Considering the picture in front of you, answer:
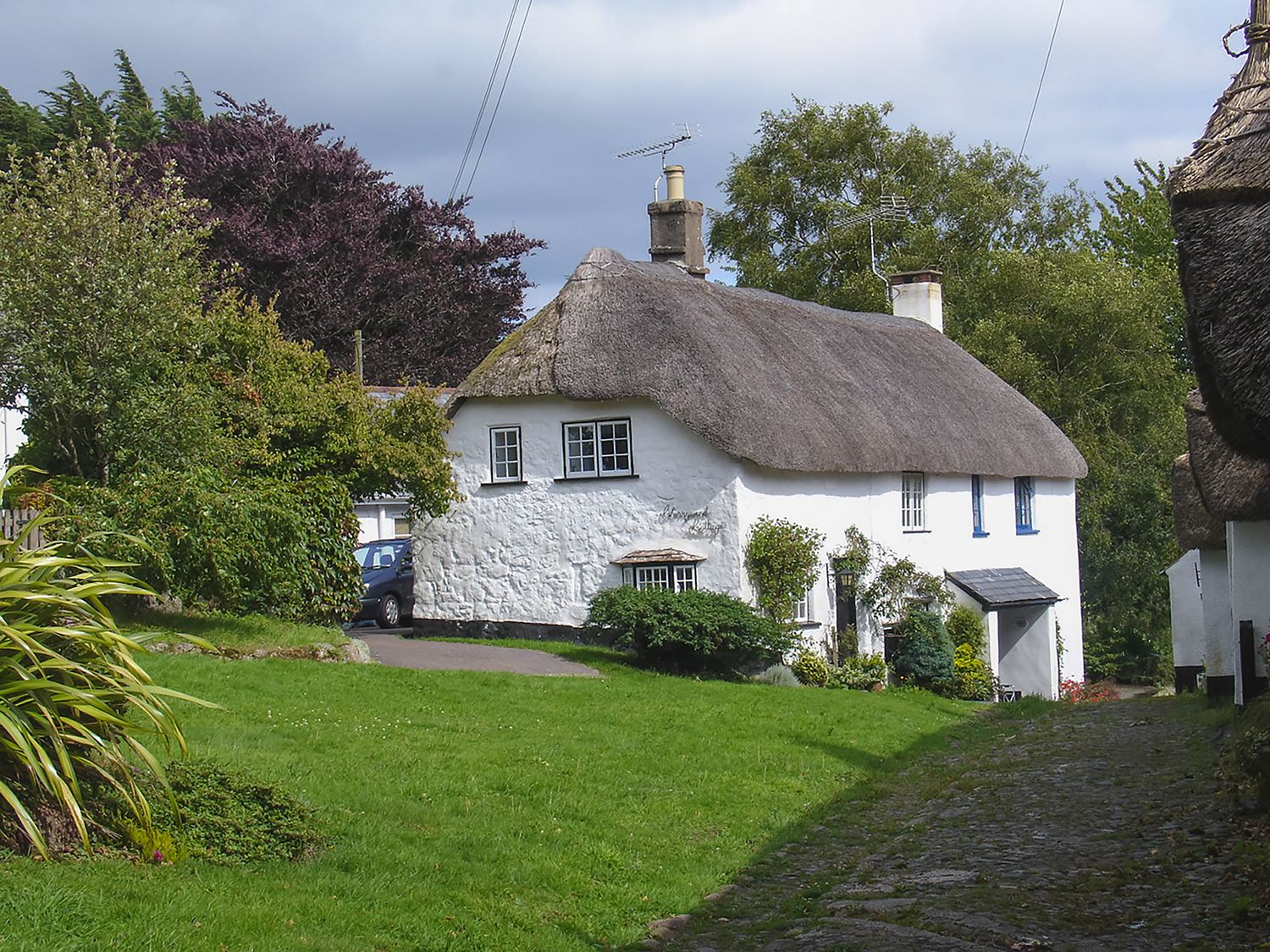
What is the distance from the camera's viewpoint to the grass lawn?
6.76 meters

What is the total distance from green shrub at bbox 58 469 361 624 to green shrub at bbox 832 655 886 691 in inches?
300

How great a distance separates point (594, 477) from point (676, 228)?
24.8 ft

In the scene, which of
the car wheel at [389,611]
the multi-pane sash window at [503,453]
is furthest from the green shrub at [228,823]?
the car wheel at [389,611]

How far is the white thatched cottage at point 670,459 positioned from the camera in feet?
73.3

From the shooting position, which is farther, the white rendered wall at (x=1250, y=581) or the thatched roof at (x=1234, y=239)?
the white rendered wall at (x=1250, y=581)

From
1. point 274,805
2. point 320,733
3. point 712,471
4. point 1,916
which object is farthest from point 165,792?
point 712,471

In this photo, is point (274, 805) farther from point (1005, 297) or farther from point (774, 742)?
point (1005, 297)

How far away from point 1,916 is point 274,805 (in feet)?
7.12

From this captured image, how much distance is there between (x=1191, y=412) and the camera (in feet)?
52.1

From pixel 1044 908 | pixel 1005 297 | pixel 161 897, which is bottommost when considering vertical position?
pixel 1044 908

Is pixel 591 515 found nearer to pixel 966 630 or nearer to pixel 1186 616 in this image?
pixel 966 630

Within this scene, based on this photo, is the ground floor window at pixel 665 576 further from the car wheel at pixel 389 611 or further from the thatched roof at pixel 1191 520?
the thatched roof at pixel 1191 520

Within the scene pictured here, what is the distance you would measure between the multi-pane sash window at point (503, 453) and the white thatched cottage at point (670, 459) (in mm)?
32

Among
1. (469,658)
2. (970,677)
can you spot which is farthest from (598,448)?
(970,677)
